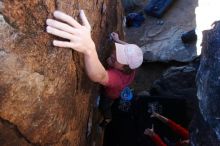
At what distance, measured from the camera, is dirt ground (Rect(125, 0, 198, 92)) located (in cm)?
640

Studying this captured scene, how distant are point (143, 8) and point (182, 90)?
280 cm

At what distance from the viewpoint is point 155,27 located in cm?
725

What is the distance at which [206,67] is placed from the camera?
10.7 ft

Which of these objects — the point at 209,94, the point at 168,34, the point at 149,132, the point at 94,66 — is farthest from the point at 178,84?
the point at 94,66

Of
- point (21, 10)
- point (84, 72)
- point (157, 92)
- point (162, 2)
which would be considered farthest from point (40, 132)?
point (162, 2)

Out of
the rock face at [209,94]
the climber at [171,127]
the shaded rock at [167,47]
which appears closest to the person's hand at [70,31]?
the rock face at [209,94]

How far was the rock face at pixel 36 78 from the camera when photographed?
2.27 m

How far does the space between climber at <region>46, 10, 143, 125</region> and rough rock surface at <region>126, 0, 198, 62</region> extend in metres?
2.65

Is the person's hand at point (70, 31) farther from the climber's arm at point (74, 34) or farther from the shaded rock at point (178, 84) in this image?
the shaded rock at point (178, 84)

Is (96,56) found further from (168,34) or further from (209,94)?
(168,34)

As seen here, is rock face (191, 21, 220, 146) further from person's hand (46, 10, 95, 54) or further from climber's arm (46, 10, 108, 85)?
person's hand (46, 10, 95, 54)

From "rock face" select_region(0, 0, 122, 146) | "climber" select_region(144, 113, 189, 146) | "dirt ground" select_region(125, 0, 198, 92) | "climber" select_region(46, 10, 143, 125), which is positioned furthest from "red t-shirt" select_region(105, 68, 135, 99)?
"dirt ground" select_region(125, 0, 198, 92)

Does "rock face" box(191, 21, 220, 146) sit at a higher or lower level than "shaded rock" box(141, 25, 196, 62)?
lower

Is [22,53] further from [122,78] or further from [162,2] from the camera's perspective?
[162,2]
